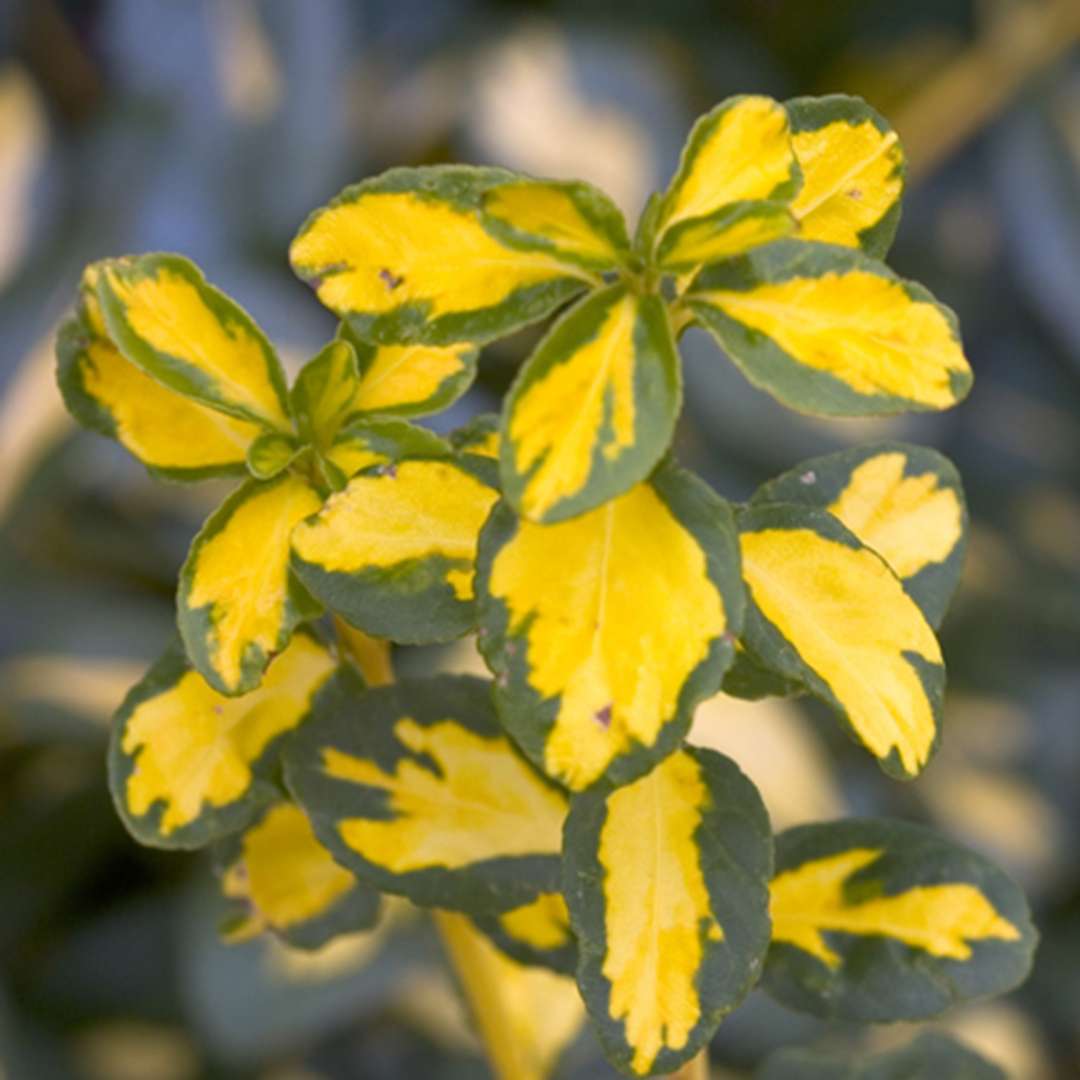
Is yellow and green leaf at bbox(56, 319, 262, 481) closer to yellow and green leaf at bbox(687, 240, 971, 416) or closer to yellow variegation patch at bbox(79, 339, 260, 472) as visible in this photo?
yellow variegation patch at bbox(79, 339, 260, 472)

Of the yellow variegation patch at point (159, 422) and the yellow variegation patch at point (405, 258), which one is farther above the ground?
the yellow variegation patch at point (405, 258)

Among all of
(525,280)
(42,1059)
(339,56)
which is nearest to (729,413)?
(339,56)

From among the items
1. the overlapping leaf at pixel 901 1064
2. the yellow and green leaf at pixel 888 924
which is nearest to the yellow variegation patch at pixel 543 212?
the yellow and green leaf at pixel 888 924

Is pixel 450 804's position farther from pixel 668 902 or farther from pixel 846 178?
pixel 846 178

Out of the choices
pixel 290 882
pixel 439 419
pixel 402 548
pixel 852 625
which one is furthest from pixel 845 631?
pixel 439 419

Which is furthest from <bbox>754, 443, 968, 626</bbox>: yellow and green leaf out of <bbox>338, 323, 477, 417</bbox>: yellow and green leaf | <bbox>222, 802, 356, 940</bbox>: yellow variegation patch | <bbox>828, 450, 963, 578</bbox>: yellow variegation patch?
<bbox>222, 802, 356, 940</bbox>: yellow variegation patch

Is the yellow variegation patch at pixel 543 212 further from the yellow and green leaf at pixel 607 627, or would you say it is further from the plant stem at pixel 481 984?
the plant stem at pixel 481 984

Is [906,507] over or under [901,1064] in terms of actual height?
over
